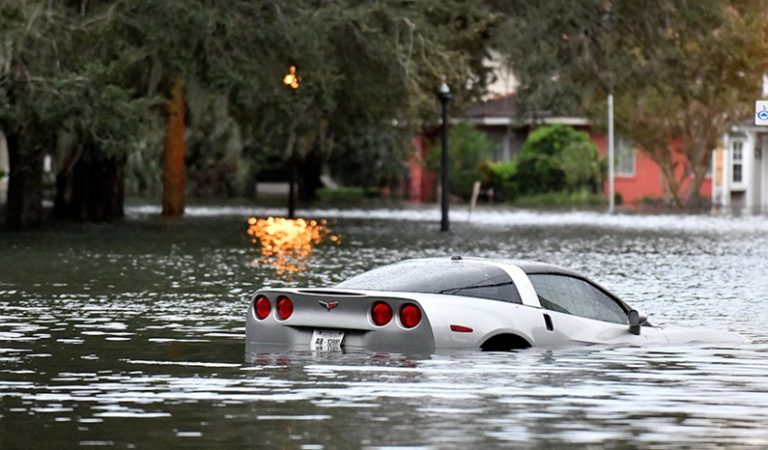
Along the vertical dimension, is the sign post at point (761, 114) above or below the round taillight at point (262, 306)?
above

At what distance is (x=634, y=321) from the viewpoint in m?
17.2

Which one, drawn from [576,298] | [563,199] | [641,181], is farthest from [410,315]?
[641,181]

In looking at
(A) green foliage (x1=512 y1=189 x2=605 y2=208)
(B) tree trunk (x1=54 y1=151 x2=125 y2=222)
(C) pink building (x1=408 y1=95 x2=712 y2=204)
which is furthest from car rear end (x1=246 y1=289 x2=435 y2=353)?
(C) pink building (x1=408 y1=95 x2=712 y2=204)

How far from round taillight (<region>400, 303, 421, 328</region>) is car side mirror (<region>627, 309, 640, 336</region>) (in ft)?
6.88

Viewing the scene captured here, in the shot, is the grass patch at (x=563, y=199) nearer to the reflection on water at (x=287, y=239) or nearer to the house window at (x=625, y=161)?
the house window at (x=625, y=161)

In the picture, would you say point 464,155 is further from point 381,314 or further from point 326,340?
point 381,314

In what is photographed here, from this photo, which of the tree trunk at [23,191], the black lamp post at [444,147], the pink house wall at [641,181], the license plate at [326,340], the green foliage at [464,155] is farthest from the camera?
the pink house wall at [641,181]

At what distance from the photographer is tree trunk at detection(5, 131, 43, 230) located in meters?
49.2

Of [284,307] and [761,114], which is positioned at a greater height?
[761,114]

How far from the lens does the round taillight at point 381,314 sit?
16.2 meters

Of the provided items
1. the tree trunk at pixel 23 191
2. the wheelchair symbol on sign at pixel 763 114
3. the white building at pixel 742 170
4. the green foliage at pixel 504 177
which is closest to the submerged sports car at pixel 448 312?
the wheelchair symbol on sign at pixel 763 114

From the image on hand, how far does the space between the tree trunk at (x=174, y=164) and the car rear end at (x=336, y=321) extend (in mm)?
41621

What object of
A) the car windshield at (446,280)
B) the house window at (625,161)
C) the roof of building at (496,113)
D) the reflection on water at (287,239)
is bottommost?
the reflection on water at (287,239)

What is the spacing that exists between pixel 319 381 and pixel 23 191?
1419 inches
